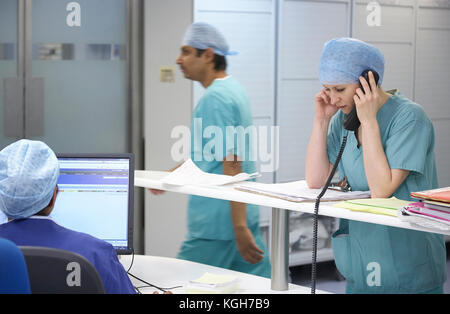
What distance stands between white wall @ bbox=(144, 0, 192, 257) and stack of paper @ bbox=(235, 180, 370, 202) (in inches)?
70.6

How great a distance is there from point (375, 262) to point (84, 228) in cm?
93

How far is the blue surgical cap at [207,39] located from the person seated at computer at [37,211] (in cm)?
190

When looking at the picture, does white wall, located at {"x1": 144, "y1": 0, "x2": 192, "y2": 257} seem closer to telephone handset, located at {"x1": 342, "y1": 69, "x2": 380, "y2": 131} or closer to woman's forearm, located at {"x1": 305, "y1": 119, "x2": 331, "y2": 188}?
woman's forearm, located at {"x1": 305, "y1": 119, "x2": 331, "y2": 188}

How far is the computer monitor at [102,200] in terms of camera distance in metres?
2.13

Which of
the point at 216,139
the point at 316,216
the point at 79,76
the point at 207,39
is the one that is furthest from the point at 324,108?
the point at 79,76

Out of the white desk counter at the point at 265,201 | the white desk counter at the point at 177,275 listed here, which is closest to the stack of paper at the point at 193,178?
the white desk counter at the point at 265,201

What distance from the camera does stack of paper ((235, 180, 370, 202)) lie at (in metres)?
1.99

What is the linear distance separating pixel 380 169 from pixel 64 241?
0.97 metres

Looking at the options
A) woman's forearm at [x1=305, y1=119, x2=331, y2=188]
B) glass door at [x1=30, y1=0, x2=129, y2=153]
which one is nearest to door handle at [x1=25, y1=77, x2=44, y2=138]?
glass door at [x1=30, y1=0, x2=129, y2=153]

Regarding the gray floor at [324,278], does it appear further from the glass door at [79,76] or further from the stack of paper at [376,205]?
the stack of paper at [376,205]

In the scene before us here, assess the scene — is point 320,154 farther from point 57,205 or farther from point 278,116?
point 278,116

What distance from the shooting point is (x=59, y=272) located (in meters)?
1.37
